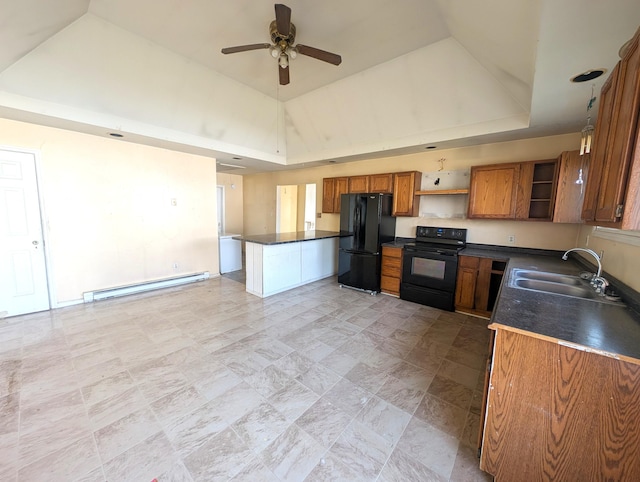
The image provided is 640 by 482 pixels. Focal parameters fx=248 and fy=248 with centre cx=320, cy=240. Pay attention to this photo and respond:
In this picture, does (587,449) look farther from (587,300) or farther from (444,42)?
(444,42)

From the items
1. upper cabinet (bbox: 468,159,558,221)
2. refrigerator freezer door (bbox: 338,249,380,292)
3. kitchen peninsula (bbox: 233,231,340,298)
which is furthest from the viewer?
refrigerator freezer door (bbox: 338,249,380,292)

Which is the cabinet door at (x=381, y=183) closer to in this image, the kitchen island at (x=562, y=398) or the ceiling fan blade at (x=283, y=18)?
the ceiling fan blade at (x=283, y=18)

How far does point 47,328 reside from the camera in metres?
2.89

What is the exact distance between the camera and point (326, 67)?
10.4 ft

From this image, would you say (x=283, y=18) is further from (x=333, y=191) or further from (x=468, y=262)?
(x=468, y=262)

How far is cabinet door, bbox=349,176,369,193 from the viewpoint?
183 inches

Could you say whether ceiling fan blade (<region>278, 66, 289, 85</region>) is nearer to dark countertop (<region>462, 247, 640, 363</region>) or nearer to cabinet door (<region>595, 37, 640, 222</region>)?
cabinet door (<region>595, 37, 640, 222</region>)

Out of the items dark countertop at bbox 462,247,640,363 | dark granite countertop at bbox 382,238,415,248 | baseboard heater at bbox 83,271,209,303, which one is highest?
dark granite countertop at bbox 382,238,415,248

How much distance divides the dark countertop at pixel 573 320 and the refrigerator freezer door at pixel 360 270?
233 centimetres

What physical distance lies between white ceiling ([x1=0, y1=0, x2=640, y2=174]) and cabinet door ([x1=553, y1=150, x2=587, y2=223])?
431 mm

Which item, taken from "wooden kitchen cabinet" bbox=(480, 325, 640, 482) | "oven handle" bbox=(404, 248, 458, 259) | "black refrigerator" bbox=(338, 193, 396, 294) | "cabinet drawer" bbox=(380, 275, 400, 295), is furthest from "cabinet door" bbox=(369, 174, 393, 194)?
"wooden kitchen cabinet" bbox=(480, 325, 640, 482)

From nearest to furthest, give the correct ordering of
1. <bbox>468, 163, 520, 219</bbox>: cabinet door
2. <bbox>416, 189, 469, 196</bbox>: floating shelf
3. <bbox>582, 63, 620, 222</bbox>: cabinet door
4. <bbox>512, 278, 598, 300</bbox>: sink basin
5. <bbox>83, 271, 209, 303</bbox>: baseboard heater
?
<bbox>582, 63, 620, 222</bbox>: cabinet door, <bbox>512, 278, 598, 300</bbox>: sink basin, <bbox>468, 163, 520, 219</bbox>: cabinet door, <bbox>416, 189, 469, 196</bbox>: floating shelf, <bbox>83, 271, 209, 303</bbox>: baseboard heater

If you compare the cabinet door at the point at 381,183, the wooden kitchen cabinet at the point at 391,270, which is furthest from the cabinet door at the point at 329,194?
the wooden kitchen cabinet at the point at 391,270

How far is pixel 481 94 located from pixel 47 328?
575cm
